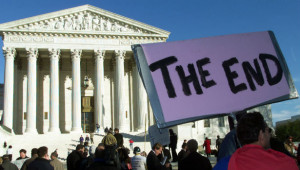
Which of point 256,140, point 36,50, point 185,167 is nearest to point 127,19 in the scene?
point 36,50

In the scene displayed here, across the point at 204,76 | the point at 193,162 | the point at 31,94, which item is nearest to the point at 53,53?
the point at 31,94

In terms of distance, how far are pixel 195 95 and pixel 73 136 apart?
106ft

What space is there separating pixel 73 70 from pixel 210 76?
35.1m

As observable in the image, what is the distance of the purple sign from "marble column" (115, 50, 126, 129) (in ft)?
110

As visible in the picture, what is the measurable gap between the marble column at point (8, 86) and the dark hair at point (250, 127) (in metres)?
35.8

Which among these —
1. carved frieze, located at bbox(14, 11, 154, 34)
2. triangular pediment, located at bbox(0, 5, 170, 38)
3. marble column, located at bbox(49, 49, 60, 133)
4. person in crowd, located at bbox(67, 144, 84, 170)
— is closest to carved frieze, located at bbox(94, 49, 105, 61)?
triangular pediment, located at bbox(0, 5, 170, 38)

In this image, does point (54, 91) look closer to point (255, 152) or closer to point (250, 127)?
point (250, 127)

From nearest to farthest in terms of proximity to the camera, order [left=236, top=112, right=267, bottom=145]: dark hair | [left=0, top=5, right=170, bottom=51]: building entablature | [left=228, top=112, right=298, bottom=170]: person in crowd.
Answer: [left=228, top=112, right=298, bottom=170]: person in crowd < [left=236, top=112, right=267, bottom=145]: dark hair < [left=0, top=5, right=170, bottom=51]: building entablature

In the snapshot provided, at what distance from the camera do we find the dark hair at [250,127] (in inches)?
107

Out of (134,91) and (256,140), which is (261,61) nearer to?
(256,140)

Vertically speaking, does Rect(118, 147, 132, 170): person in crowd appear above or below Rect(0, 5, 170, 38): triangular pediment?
below

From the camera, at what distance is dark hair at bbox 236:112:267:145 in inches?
107

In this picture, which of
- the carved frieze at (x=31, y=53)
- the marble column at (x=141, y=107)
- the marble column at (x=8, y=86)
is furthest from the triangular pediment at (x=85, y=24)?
the marble column at (x=141, y=107)

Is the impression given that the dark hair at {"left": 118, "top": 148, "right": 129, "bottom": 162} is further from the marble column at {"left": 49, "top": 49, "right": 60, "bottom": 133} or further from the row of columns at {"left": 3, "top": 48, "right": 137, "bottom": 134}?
the marble column at {"left": 49, "top": 49, "right": 60, "bottom": 133}
